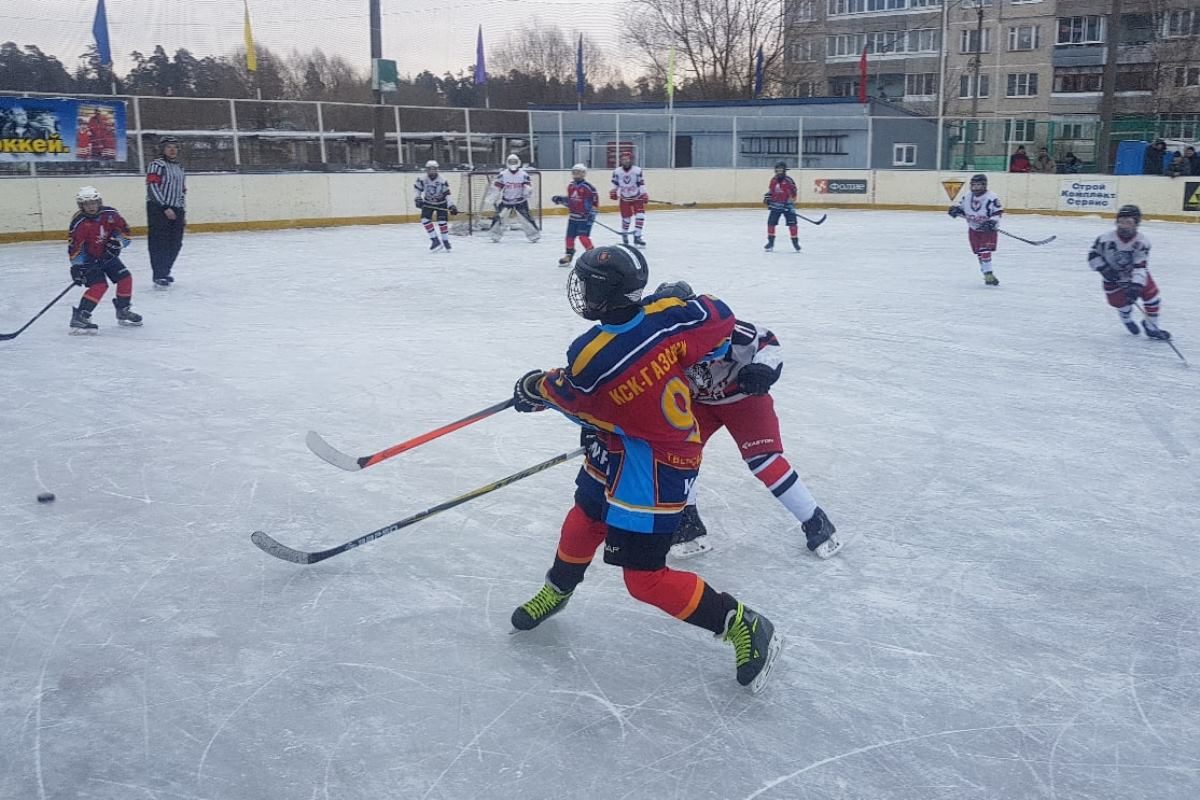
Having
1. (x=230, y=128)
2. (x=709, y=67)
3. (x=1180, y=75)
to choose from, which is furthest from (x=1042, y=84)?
(x=230, y=128)

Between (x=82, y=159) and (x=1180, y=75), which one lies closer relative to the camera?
(x=82, y=159)

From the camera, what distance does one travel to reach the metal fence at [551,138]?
14.0m

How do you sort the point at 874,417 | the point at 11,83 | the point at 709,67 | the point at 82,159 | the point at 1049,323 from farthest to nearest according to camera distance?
1. the point at 709,67
2. the point at 11,83
3. the point at 82,159
4. the point at 1049,323
5. the point at 874,417

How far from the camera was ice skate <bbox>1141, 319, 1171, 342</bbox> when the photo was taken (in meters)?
6.41

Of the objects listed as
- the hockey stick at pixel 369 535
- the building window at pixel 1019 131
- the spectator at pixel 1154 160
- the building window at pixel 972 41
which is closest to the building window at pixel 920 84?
the building window at pixel 972 41

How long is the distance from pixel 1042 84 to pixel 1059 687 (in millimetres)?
43792

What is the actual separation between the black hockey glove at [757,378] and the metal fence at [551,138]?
38.6 ft

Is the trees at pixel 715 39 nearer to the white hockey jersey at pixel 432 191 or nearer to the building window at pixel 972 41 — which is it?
the building window at pixel 972 41

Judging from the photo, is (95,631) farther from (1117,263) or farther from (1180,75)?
(1180,75)

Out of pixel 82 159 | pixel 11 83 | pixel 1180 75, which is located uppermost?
pixel 1180 75

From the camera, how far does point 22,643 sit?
2605 millimetres

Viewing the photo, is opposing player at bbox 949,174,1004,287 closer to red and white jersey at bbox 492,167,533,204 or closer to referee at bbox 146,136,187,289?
red and white jersey at bbox 492,167,533,204

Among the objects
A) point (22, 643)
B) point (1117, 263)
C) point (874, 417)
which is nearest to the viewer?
point (22, 643)

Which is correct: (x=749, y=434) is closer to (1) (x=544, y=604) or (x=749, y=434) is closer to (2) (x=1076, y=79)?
(1) (x=544, y=604)
